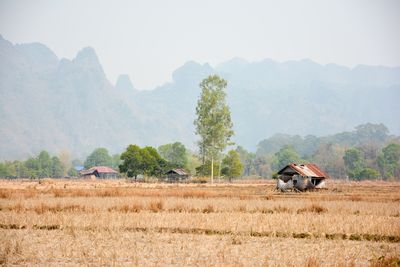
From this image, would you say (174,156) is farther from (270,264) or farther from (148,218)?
(270,264)

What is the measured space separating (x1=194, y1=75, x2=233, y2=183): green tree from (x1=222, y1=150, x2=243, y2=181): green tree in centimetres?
1383

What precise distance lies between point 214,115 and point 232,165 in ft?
62.1

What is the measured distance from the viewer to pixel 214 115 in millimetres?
91750

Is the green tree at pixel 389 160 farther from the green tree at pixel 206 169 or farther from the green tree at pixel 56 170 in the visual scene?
the green tree at pixel 56 170

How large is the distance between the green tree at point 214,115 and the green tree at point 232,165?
45.4 ft

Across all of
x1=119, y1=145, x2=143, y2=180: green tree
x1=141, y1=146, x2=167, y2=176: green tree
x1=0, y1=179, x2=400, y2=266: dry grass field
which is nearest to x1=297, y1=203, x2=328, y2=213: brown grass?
x1=0, y1=179, x2=400, y2=266: dry grass field

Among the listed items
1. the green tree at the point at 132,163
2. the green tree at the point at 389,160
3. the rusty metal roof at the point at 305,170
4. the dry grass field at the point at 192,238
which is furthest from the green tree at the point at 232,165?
the dry grass field at the point at 192,238

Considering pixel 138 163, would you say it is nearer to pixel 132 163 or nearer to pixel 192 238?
pixel 132 163

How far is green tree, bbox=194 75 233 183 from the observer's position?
91.3 meters

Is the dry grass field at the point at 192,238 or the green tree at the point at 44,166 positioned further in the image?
the green tree at the point at 44,166

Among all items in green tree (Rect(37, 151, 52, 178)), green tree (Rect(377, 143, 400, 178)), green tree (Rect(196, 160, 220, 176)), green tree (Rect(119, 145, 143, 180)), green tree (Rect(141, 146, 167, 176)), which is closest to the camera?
green tree (Rect(196, 160, 220, 176))

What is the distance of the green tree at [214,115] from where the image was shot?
300 ft

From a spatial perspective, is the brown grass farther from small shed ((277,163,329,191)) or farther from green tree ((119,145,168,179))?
green tree ((119,145,168,179))

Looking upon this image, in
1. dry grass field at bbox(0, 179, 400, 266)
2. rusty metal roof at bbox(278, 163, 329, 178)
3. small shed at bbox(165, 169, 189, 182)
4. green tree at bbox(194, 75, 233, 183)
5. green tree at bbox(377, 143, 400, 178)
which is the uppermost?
green tree at bbox(194, 75, 233, 183)
